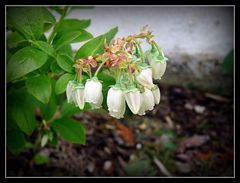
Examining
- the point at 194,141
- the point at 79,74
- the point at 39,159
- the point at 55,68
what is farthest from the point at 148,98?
the point at 194,141

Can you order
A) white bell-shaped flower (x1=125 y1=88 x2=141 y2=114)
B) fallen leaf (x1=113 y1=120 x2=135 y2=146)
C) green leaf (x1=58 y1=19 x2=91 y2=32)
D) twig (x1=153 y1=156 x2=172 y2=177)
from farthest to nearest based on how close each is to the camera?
fallen leaf (x1=113 y1=120 x2=135 y2=146) < twig (x1=153 y1=156 x2=172 y2=177) < green leaf (x1=58 y1=19 x2=91 y2=32) < white bell-shaped flower (x1=125 y1=88 x2=141 y2=114)

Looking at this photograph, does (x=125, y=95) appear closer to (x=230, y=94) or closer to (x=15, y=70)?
(x=15, y=70)

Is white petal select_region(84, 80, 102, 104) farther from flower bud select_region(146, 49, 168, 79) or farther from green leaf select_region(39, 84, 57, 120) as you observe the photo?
green leaf select_region(39, 84, 57, 120)

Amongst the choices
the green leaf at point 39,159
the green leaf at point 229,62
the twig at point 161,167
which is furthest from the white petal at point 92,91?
the green leaf at point 229,62

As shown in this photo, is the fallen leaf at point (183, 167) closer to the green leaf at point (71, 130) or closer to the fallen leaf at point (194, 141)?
the fallen leaf at point (194, 141)

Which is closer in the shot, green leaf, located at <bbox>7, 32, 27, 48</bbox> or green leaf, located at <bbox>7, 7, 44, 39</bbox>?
green leaf, located at <bbox>7, 7, 44, 39</bbox>

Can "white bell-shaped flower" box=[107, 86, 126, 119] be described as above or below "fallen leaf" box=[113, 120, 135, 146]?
above

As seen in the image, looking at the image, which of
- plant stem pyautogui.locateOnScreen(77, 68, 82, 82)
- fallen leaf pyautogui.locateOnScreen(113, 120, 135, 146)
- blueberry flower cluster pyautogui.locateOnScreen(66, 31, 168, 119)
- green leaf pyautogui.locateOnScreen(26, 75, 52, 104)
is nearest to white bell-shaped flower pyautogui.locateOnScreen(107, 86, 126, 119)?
blueberry flower cluster pyautogui.locateOnScreen(66, 31, 168, 119)
